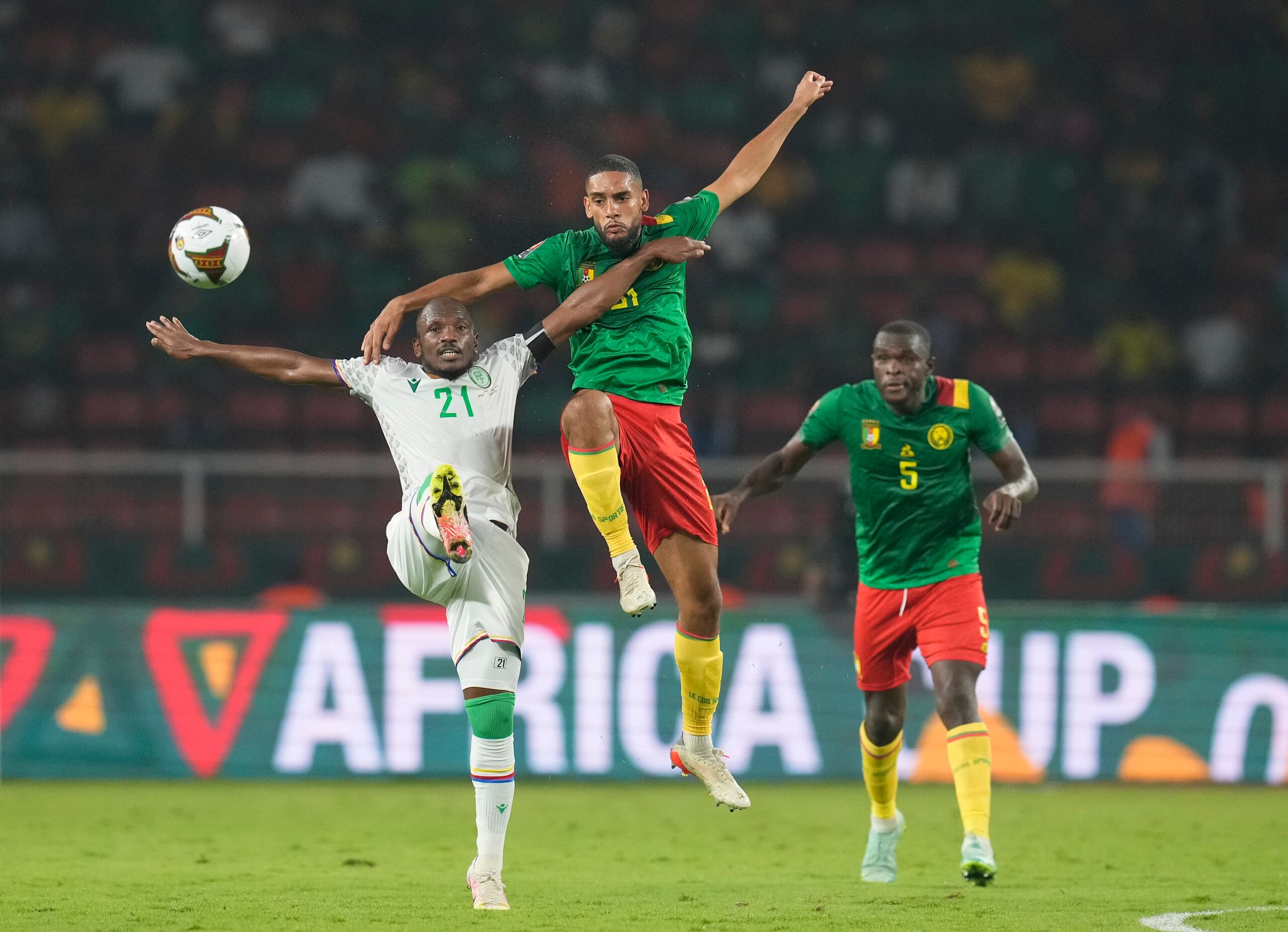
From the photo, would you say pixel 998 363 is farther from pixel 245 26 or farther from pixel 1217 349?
pixel 245 26

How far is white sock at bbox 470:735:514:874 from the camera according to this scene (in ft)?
22.7

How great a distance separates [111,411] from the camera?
16594 millimetres

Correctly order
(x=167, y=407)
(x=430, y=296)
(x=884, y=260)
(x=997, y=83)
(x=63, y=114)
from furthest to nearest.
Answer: (x=997, y=83)
(x=63, y=114)
(x=884, y=260)
(x=167, y=407)
(x=430, y=296)

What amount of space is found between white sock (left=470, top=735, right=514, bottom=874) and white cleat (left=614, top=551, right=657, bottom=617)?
0.72m

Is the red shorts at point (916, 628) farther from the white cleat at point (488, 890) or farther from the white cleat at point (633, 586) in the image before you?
the white cleat at point (488, 890)

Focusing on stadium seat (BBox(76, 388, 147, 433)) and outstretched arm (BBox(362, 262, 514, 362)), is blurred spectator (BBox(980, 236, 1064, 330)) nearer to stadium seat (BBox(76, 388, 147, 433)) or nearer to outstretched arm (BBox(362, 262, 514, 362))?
stadium seat (BBox(76, 388, 147, 433))

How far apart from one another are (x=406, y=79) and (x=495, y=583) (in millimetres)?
13535

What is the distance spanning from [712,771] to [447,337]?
7.17 feet

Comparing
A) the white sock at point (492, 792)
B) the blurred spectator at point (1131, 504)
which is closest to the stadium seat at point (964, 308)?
the blurred spectator at point (1131, 504)

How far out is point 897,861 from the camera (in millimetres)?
8930

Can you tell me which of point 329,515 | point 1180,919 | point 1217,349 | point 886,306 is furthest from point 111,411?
point 1180,919

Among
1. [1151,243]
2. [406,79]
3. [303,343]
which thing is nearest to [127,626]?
[303,343]

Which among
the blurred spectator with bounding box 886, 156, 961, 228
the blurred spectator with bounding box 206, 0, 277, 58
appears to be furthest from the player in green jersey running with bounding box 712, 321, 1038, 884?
the blurred spectator with bounding box 206, 0, 277, 58

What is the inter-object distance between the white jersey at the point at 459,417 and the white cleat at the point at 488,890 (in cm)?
138
